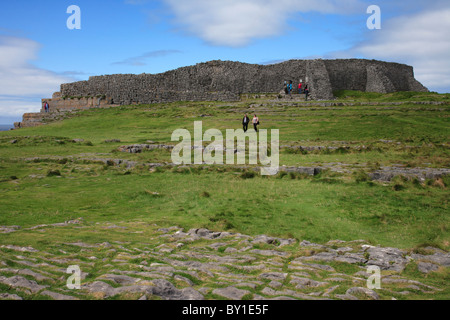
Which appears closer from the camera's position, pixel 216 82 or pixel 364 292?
pixel 364 292

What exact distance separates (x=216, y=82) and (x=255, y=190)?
48.2 m

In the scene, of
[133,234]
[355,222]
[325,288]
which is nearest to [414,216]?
[355,222]

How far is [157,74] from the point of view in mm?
62344

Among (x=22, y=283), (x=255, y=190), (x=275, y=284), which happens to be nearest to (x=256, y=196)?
(x=255, y=190)

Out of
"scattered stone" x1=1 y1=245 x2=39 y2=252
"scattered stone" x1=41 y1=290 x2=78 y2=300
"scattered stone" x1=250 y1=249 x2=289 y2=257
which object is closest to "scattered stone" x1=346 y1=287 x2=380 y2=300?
"scattered stone" x1=250 y1=249 x2=289 y2=257

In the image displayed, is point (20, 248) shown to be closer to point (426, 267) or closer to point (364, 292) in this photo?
point (364, 292)

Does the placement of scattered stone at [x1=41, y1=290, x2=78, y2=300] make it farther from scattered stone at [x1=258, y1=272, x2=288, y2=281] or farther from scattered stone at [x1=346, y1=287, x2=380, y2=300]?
scattered stone at [x1=346, y1=287, x2=380, y2=300]

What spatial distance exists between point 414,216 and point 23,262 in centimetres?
1073

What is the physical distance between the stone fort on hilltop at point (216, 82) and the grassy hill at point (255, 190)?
27956 millimetres

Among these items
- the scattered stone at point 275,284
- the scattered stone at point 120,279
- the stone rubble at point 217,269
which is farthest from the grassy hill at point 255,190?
the scattered stone at point 275,284

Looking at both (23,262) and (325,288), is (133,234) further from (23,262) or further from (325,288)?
(325,288)

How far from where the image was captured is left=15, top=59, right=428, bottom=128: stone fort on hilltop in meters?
59.5

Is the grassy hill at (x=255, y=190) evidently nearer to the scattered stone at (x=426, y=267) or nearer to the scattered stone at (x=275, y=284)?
the scattered stone at (x=426, y=267)

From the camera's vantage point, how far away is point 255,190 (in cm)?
1579
